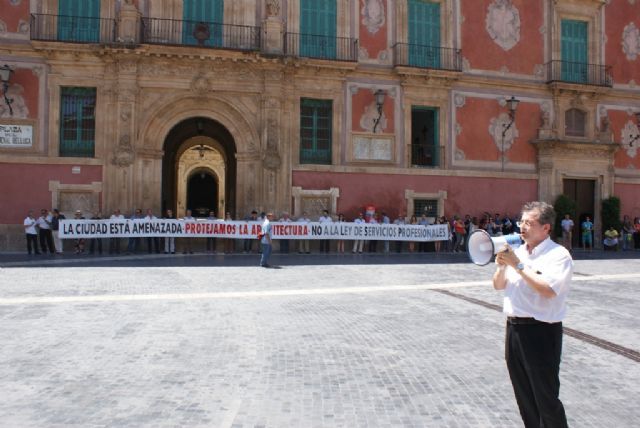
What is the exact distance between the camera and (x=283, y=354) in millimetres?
5934

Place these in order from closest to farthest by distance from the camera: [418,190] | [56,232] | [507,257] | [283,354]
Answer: [507,257] → [283,354] → [56,232] → [418,190]

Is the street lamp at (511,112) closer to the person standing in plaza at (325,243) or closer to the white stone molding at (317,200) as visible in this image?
the white stone molding at (317,200)

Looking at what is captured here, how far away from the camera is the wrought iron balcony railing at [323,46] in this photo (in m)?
21.1

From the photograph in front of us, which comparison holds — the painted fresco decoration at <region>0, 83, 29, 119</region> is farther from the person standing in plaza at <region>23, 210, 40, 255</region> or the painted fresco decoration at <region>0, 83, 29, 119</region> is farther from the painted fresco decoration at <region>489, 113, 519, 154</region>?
the painted fresco decoration at <region>489, 113, 519, 154</region>

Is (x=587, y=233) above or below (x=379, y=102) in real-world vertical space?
below

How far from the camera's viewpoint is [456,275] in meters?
13.3

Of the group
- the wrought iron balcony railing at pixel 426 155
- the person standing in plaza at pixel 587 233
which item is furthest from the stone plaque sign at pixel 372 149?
the person standing in plaza at pixel 587 233

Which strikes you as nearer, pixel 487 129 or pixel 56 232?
pixel 56 232

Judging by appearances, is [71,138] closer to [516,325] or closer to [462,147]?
[462,147]

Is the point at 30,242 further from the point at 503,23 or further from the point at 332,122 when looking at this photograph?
the point at 503,23

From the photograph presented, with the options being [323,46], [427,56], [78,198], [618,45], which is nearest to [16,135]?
[78,198]

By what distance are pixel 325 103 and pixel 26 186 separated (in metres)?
11.0

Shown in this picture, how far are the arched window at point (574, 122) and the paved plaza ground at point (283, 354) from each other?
14.9 meters

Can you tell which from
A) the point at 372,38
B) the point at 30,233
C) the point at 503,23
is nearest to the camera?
the point at 30,233
